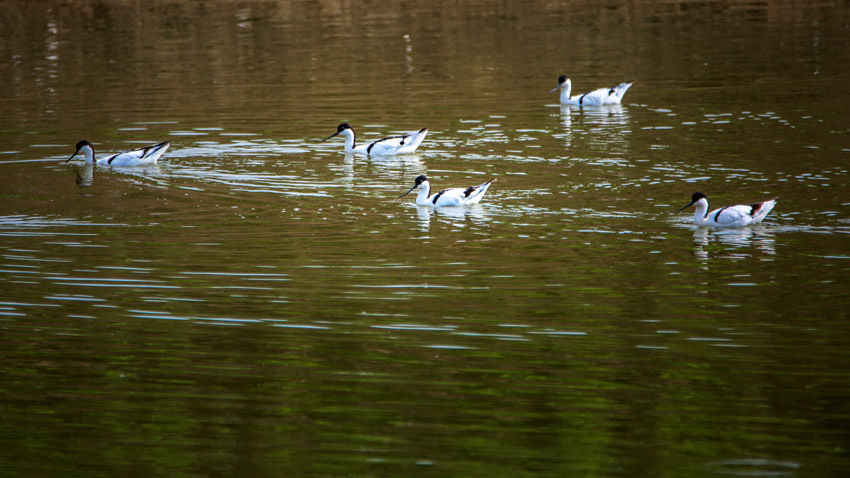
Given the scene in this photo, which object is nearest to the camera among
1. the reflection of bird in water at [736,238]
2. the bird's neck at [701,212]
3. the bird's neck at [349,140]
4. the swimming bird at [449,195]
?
the reflection of bird in water at [736,238]

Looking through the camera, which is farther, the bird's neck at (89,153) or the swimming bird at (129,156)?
the bird's neck at (89,153)

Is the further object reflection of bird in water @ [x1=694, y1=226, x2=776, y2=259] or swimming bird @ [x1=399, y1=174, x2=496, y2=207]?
swimming bird @ [x1=399, y1=174, x2=496, y2=207]

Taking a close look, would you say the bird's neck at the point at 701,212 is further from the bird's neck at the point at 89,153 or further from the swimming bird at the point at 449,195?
the bird's neck at the point at 89,153

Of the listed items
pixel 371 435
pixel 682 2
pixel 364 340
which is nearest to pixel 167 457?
pixel 371 435

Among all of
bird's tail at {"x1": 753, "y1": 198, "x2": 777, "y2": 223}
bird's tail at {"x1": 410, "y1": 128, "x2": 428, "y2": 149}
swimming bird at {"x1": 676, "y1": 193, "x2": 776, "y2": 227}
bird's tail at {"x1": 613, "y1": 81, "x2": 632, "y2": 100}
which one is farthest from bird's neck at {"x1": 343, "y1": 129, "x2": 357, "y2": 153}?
bird's tail at {"x1": 753, "y1": 198, "x2": 777, "y2": 223}

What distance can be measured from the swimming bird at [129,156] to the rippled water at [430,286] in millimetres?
435

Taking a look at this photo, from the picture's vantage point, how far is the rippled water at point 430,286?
29.8ft

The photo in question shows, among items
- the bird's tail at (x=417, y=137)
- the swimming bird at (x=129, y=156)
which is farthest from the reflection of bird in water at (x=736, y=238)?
the swimming bird at (x=129, y=156)

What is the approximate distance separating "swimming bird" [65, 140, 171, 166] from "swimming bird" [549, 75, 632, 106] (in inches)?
502

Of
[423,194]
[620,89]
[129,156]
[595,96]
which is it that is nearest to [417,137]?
[423,194]

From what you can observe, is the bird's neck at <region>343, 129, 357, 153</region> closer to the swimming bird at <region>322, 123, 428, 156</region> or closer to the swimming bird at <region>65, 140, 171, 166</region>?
the swimming bird at <region>322, 123, 428, 156</region>

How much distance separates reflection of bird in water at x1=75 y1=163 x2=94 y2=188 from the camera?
22094 mm

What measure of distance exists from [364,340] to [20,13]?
54.6 m

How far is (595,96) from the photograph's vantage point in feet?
103
